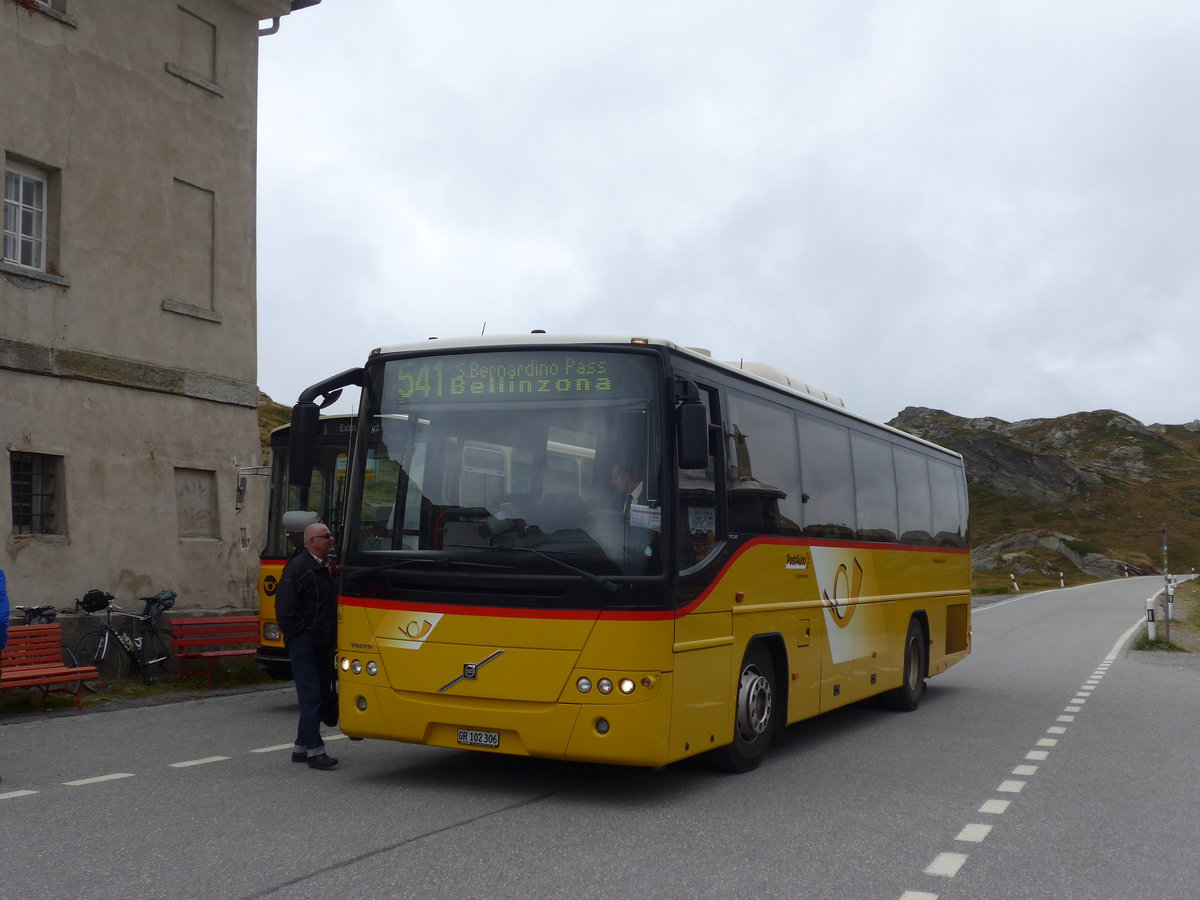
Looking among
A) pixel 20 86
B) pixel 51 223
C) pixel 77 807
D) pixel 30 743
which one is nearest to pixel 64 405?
pixel 51 223

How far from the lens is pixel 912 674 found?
45.6 ft

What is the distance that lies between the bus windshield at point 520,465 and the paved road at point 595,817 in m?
1.57

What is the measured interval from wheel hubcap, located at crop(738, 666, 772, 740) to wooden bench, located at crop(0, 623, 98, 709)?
726 cm

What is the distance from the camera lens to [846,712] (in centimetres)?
1384

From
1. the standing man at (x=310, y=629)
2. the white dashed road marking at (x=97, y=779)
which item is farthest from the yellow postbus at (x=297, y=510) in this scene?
the white dashed road marking at (x=97, y=779)

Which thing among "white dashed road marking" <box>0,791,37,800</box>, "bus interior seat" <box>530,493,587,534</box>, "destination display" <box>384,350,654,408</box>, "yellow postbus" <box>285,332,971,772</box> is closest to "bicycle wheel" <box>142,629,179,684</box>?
"white dashed road marking" <box>0,791,37,800</box>

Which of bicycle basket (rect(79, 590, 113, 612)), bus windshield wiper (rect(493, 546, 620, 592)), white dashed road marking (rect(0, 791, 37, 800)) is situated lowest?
white dashed road marking (rect(0, 791, 37, 800))

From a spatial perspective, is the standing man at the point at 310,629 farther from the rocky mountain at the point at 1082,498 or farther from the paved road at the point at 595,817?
the rocky mountain at the point at 1082,498

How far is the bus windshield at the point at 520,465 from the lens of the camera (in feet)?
Result: 25.7

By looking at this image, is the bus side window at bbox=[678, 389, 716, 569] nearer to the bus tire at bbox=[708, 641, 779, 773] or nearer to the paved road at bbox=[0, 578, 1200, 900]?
the bus tire at bbox=[708, 641, 779, 773]

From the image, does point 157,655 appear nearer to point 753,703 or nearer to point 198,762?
point 198,762

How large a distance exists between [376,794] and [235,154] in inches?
520

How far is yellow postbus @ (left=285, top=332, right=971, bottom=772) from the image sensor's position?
7.75 meters

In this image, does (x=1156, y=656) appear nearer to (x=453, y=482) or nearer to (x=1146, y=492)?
(x=453, y=482)
